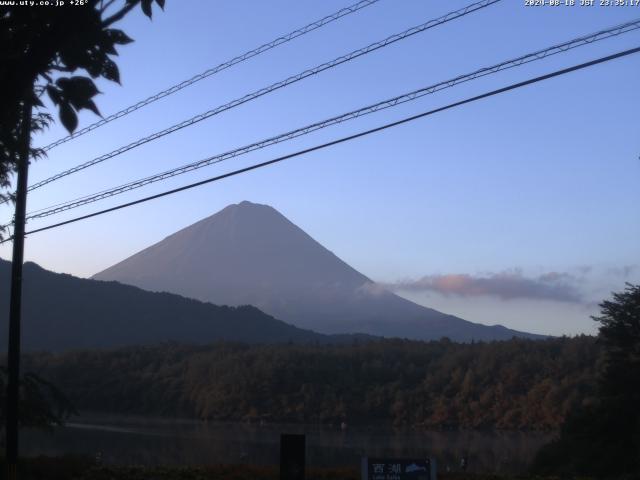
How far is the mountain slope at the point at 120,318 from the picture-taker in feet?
290

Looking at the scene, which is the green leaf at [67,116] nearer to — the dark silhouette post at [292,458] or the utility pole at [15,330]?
the dark silhouette post at [292,458]

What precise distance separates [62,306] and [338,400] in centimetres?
5029

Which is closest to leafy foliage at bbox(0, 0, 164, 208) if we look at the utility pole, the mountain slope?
the utility pole

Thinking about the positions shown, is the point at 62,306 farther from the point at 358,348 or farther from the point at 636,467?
the point at 636,467

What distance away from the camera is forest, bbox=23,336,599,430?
162 feet

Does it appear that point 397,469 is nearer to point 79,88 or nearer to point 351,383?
point 79,88

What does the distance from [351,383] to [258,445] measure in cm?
2234

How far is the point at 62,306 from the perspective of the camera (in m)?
92.6

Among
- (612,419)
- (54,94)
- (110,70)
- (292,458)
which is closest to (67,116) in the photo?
(54,94)

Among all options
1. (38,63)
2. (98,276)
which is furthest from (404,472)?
(98,276)

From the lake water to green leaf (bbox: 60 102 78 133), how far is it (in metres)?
20.9

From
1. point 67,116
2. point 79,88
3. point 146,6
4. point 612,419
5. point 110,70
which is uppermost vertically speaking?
point 146,6

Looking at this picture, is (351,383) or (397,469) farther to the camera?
(351,383)

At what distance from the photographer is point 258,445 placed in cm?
3300
